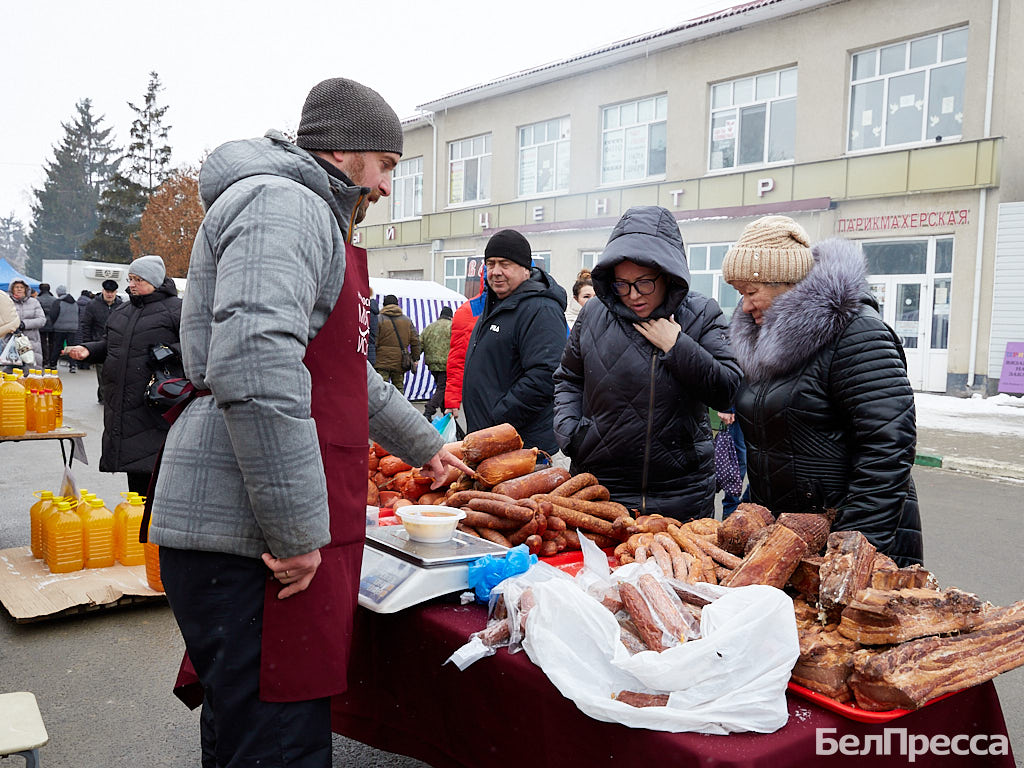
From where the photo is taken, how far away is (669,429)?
135 inches

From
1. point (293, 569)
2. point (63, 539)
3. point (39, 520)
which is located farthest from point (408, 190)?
point (293, 569)

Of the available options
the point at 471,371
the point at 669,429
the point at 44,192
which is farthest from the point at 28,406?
the point at 44,192

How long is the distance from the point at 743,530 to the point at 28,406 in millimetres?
5389

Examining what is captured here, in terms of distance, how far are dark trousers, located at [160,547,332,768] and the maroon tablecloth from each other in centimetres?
45

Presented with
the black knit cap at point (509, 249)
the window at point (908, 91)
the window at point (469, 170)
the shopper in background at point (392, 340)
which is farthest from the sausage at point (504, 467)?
the window at point (469, 170)

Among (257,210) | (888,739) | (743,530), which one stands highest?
(257,210)

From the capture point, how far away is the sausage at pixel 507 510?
8.80 feet

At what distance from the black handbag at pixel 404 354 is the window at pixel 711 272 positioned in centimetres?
842

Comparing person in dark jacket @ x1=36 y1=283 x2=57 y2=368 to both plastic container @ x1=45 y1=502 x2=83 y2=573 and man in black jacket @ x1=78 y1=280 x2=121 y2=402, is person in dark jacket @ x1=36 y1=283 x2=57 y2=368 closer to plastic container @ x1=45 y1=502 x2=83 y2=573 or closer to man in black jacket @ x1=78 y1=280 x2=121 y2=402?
man in black jacket @ x1=78 y1=280 x2=121 y2=402

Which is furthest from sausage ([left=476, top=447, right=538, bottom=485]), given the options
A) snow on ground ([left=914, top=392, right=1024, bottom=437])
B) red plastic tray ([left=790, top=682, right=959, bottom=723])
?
snow on ground ([left=914, top=392, right=1024, bottom=437])

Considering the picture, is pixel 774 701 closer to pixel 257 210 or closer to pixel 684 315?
pixel 257 210

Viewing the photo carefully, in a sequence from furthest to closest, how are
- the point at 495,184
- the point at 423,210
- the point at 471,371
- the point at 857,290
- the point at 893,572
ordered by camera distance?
the point at 423,210 < the point at 495,184 < the point at 471,371 < the point at 857,290 < the point at 893,572

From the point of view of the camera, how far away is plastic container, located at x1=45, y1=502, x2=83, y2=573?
202 inches

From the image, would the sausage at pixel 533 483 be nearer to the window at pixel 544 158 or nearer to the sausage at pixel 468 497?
the sausage at pixel 468 497
